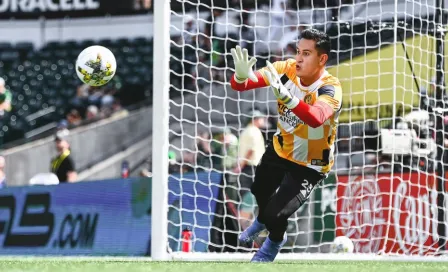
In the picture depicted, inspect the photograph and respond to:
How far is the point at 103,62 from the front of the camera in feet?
23.8

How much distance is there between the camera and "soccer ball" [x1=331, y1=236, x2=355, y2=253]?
369 inches

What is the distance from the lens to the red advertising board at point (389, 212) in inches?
378

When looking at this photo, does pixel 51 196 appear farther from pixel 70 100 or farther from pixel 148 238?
pixel 70 100

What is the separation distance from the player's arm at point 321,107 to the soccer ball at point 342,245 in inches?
130

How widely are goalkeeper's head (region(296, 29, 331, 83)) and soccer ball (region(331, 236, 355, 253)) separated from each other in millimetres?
3228

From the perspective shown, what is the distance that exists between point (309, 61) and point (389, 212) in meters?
3.32

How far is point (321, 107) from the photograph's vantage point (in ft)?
20.1

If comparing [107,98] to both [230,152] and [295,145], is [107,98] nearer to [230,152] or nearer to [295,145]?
[230,152]

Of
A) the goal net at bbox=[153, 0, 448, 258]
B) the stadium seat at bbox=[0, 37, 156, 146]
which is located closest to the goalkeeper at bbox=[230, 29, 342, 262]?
the goal net at bbox=[153, 0, 448, 258]

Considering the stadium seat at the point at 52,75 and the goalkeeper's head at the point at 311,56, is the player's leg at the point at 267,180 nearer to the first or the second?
the goalkeeper's head at the point at 311,56

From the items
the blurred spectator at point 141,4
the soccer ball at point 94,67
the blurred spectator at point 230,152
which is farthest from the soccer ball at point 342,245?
the blurred spectator at point 141,4

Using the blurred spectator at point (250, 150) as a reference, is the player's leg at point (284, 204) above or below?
below

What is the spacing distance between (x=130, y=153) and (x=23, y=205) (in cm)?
677

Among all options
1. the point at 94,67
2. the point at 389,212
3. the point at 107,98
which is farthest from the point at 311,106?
the point at 107,98
